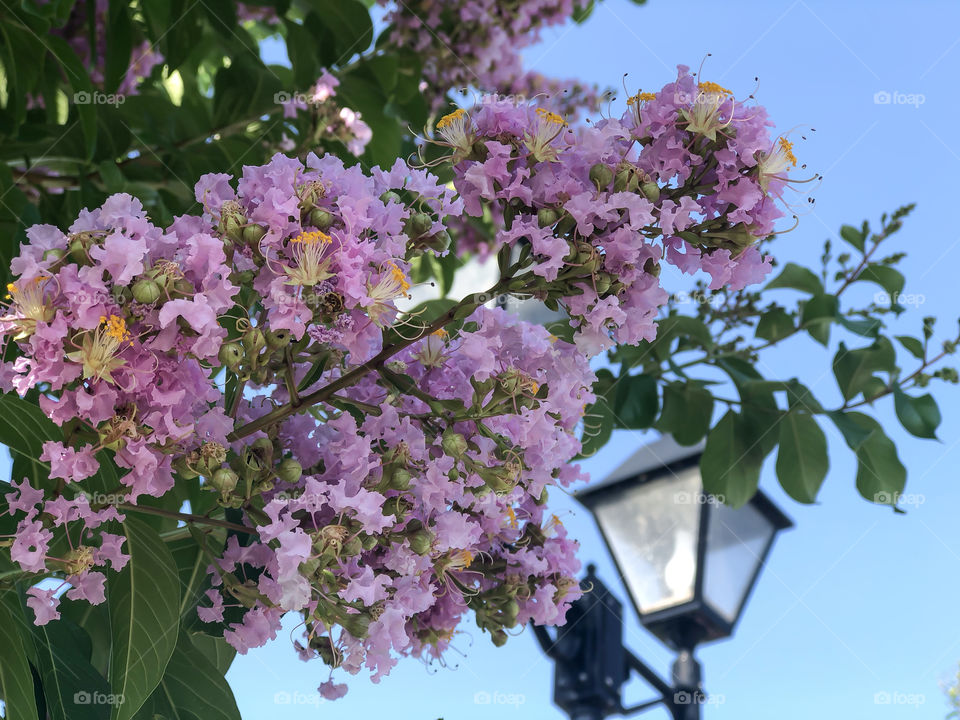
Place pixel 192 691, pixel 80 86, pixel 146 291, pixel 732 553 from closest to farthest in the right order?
pixel 146 291 < pixel 192 691 < pixel 80 86 < pixel 732 553

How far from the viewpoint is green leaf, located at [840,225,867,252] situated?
6.04 feet

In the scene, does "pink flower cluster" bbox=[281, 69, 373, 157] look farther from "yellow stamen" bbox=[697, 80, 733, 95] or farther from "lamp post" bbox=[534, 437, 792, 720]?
"yellow stamen" bbox=[697, 80, 733, 95]

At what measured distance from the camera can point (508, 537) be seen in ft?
3.48

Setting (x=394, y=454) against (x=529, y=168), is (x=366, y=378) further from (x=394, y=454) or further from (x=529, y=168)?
(x=529, y=168)

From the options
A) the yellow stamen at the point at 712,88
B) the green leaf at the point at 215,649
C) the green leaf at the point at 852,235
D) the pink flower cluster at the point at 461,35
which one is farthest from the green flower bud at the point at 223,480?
the pink flower cluster at the point at 461,35

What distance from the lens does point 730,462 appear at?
5.49ft

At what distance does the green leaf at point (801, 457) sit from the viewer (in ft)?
5.24

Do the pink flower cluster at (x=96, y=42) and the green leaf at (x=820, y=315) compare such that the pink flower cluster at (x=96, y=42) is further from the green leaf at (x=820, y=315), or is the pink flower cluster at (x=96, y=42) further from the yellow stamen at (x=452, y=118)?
the green leaf at (x=820, y=315)

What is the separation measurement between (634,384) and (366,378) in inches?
31.0

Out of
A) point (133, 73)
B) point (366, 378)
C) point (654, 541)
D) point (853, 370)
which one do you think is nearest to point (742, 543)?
point (654, 541)

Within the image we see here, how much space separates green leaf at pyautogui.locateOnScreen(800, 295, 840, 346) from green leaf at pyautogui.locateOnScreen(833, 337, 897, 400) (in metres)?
0.06

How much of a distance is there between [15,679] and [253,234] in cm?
44

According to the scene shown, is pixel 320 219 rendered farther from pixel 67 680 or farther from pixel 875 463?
pixel 875 463

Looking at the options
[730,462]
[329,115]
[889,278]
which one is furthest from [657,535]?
[329,115]
